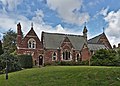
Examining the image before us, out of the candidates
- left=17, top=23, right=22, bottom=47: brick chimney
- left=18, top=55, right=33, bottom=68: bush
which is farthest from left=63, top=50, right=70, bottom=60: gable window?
left=18, top=55, right=33, bottom=68: bush

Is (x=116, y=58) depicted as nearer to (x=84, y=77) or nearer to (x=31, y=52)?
(x=84, y=77)

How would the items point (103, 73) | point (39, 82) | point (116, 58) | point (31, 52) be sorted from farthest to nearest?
point (31, 52), point (116, 58), point (103, 73), point (39, 82)

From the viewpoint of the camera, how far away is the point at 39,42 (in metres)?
57.2

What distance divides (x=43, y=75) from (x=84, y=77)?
4655 millimetres

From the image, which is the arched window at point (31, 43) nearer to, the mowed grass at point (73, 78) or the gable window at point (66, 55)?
the gable window at point (66, 55)

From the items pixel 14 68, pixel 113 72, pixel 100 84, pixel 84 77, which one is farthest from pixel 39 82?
pixel 14 68

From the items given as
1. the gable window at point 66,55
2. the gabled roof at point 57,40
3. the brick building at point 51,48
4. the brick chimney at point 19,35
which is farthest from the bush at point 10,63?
the gable window at point 66,55

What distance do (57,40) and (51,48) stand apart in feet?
14.7

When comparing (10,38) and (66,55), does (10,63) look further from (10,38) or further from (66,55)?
(10,38)

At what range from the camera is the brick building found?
56.0 m

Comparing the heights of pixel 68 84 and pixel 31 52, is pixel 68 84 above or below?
below

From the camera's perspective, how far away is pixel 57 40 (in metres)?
61.3

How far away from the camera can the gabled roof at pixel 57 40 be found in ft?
192

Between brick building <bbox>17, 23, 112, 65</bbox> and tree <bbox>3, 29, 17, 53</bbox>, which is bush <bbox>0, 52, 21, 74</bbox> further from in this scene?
tree <bbox>3, 29, 17, 53</bbox>
